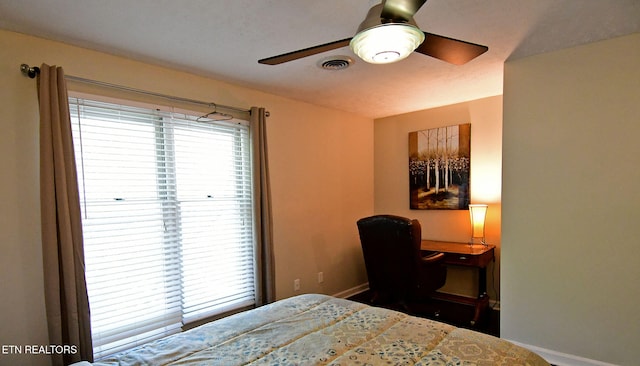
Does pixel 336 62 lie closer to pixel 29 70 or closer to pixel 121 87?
pixel 121 87

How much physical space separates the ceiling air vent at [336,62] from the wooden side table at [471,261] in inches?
83.5

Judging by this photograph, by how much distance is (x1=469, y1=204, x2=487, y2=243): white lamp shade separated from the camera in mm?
3449

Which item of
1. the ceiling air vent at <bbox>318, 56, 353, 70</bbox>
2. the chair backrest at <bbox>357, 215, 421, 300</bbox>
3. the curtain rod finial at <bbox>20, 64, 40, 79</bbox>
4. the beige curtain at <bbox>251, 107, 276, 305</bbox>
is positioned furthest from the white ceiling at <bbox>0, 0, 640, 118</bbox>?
the chair backrest at <bbox>357, 215, 421, 300</bbox>

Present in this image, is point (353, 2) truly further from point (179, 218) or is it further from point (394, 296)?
point (394, 296)

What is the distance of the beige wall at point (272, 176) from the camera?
6.38 ft

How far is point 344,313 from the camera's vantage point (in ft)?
6.18

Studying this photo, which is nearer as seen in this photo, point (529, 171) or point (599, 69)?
point (599, 69)

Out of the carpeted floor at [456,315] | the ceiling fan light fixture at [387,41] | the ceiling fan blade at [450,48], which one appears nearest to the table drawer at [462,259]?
the carpeted floor at [456,315]

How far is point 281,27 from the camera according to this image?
1.98m

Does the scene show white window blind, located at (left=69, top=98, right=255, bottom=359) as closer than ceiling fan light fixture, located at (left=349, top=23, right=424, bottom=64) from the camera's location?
No

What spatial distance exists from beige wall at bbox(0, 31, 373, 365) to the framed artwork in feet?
2.21

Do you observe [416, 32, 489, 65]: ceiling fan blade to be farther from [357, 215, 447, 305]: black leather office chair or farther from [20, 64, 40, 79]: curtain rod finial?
[20, 64, 40, 79]: curtain rod finial

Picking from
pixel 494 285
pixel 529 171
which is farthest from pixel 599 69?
pixel 494 285

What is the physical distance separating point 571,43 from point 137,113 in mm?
3125
